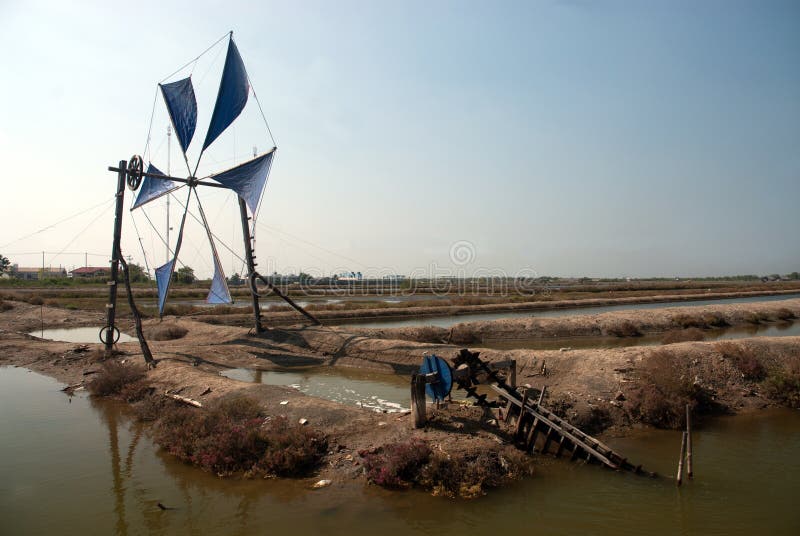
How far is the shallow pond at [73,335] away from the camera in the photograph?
29.4m

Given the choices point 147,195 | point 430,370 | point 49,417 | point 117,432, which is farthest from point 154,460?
point 147,195

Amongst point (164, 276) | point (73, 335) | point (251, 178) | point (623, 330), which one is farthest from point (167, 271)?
point (623, 330)

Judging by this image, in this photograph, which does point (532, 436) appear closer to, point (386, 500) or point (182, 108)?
point (386, 500)

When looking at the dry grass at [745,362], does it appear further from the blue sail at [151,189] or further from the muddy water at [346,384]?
the blue sail at [151,189]

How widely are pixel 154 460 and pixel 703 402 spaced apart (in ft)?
49.0

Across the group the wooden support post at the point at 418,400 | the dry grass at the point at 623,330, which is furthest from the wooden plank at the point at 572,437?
the dry grass at the point at 623,330

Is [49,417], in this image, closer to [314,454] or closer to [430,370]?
[314,454]

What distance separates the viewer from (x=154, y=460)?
35.3ft

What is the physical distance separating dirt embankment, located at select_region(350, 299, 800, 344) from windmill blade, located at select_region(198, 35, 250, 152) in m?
12.5

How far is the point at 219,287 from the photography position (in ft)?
75.8

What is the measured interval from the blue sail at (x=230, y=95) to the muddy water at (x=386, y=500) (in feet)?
52.9

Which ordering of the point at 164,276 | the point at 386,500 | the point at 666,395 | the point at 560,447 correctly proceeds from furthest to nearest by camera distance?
the point at 164,276 < the point at 666,395 < the point at 560,447 < the point at 386,500

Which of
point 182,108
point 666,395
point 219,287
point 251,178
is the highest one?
point 182,108

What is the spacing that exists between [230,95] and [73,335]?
2078 cm
